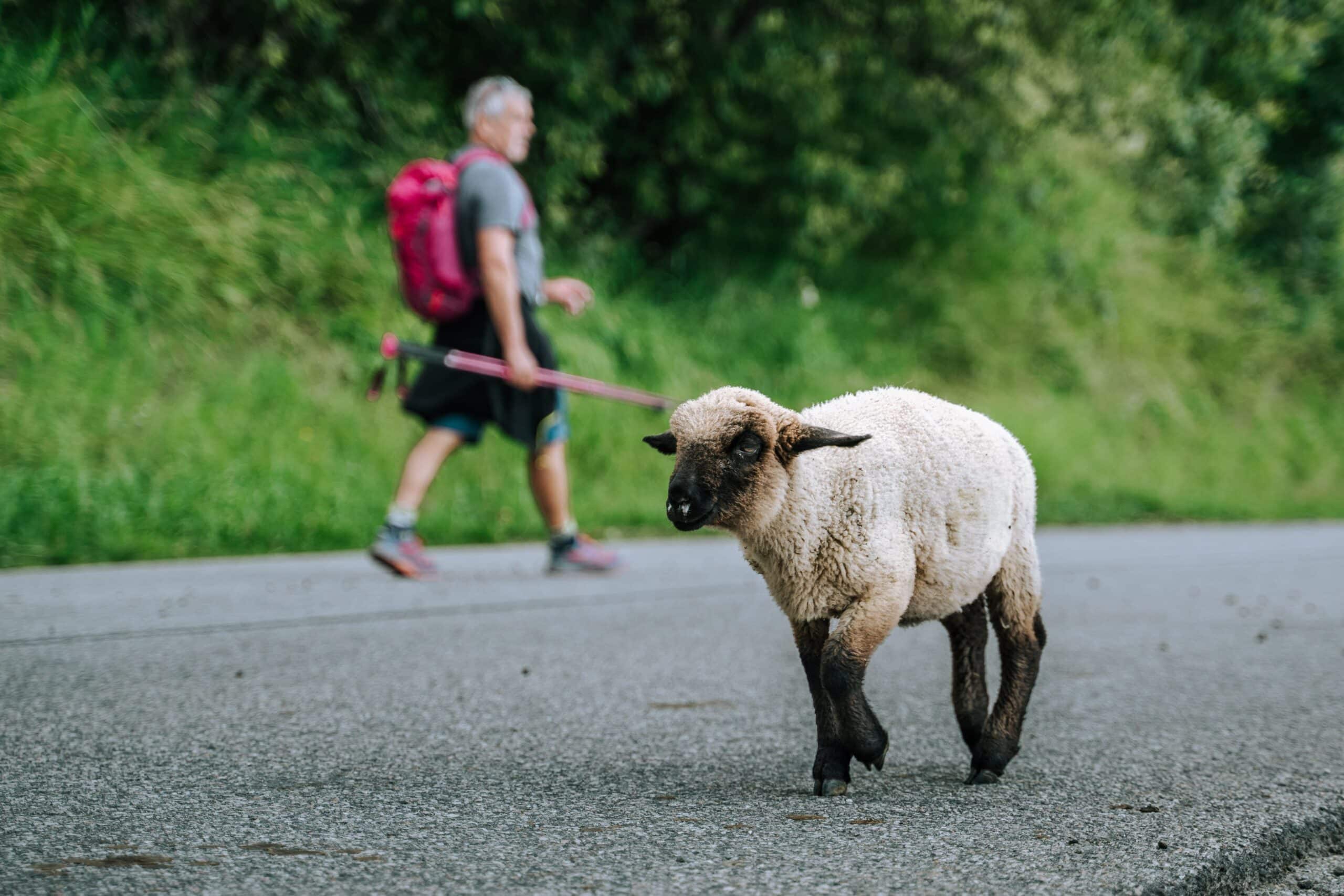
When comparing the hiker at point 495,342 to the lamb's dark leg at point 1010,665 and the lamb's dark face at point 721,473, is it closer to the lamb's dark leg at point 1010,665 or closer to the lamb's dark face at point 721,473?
the lamb's dark leg at point 1010,665

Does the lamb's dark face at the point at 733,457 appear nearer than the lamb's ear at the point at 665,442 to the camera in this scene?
Yes

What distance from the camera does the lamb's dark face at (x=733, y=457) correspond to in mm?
3297

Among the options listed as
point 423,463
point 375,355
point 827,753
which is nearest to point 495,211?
point 423,463

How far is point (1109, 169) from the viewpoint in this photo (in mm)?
22719

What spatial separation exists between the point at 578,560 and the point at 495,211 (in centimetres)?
200

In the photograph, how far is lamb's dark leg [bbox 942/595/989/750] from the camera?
3.82 meters

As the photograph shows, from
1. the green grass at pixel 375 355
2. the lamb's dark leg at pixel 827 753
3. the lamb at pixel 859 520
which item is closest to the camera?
the lamb at pixel 859 520

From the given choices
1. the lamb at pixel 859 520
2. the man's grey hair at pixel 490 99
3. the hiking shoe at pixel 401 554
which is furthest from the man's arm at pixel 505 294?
the lamb at pixel 859 520

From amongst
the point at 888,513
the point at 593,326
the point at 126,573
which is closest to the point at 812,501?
the point at 888,513

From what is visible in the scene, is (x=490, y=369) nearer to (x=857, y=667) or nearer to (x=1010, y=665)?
(x=1010, y=665)

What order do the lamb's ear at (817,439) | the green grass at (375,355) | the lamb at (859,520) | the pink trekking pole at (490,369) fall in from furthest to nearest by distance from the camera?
1. the green grass at (375,355)
2. the pink trekking pole at (490,369)
3. the lamb at (859,520)
4. the lamb's ear at (817,439)

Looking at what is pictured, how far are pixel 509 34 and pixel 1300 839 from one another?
13.4 m

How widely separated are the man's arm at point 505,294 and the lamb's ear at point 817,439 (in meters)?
4.52

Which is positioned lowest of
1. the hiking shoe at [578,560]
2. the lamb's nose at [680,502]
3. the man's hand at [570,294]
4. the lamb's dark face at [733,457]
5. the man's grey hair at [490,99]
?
the hiking shoe at [578,560]
